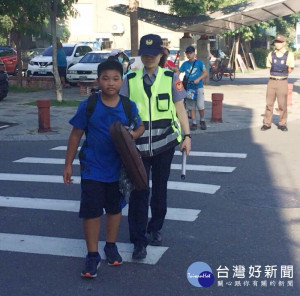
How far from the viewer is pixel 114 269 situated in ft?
17.2

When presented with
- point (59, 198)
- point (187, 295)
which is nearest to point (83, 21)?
point (59, 198)

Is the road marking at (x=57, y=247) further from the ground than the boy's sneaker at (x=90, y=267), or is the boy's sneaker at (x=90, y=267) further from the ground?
the boy's sneaker at (x=90, y=267)

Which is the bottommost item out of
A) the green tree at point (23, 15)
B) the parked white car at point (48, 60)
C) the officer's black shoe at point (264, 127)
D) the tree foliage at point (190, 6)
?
the officer's black shoe at point (264, 127)

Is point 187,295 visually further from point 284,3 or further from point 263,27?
point 263,27

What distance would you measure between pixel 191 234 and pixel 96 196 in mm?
1565

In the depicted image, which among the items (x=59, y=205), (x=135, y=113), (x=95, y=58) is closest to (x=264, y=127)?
(x=59, y=205)

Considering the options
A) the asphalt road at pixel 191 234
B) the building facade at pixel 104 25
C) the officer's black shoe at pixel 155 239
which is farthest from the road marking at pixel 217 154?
the building facade at pixel 104 25

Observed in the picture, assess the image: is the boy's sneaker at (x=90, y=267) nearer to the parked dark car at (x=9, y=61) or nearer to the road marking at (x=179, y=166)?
the road marking at (x=179, y=166)

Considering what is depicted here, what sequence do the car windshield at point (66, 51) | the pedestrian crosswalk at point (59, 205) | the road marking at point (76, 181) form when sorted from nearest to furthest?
the pedestrian crosswalk at point (59, 205) < the road marking at point (76, 181) < the car windshield at point (66, 51)

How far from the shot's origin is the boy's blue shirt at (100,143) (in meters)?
4.96

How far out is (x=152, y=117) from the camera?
545cm

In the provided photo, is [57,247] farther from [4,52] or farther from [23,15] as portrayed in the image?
[4,52]

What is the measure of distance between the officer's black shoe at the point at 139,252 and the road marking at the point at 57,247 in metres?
0.03

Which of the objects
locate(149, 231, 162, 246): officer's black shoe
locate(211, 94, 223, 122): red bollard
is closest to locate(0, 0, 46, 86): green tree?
locate(211, 94, 223, 122): red bollard
